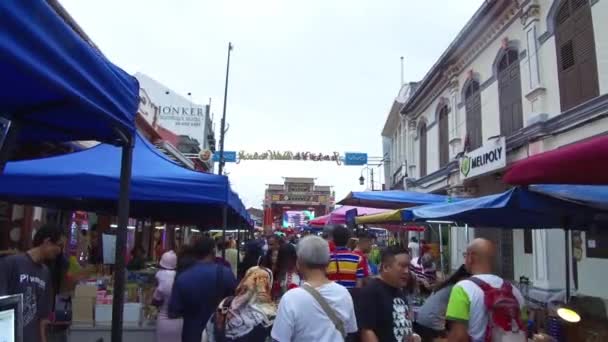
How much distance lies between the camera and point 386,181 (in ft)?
121

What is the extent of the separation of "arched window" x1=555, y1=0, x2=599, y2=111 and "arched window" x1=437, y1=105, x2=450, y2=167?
25.6ft

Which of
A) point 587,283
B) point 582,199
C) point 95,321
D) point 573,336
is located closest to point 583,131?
point 587,283

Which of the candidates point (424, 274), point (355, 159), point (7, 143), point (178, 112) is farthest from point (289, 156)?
point (7, 143)

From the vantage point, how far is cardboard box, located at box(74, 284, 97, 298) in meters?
5.87

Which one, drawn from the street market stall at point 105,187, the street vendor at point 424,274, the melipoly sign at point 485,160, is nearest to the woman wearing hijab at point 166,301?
the street market stall at point 105,187

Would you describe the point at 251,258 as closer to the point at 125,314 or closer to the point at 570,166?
the point at 125,314

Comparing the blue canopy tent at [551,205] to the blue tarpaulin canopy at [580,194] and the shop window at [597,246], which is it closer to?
the blue tarpaulin canopy at [580,194]

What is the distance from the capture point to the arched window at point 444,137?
18.9 meters

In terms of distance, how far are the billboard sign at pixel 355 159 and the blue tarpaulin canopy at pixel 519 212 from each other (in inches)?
802

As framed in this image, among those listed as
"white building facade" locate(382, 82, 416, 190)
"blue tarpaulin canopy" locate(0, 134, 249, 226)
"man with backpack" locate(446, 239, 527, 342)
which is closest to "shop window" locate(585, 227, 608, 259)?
"man with backpack" locate(446, 239, 527, 342)

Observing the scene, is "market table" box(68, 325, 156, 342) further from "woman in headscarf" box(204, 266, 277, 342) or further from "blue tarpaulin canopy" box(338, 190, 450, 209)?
"blue tarpaulin canopy" box(338, 190, 450, 209)

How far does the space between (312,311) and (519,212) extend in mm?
4129

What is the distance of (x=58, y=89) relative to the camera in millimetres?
1953

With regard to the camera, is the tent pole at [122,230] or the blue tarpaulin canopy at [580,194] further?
the blue tarpaulin canopy at [580,194]
